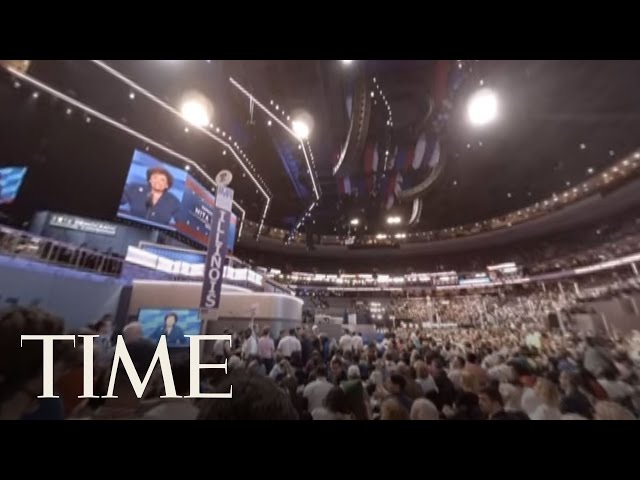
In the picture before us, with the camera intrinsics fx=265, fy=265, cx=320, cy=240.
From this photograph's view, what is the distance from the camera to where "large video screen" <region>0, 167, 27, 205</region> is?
911 cm

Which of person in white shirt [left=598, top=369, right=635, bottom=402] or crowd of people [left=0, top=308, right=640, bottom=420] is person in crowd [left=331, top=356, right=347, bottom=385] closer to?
crowd of people [left=0, top=308, right=640, bottom=420]

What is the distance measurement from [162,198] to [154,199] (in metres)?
0.30

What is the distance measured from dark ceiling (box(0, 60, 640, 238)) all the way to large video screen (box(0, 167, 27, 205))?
38cm

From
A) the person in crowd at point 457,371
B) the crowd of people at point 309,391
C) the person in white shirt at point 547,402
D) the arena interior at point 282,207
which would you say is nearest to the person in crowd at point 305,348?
the arena interior at point 282,207

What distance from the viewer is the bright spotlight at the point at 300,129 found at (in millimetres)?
8703

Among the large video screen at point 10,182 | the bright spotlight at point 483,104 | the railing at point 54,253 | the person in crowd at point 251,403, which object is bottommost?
the person in crowd at point 251,403

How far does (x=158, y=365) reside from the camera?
2.60m

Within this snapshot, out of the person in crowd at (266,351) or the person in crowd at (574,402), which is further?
the person in crowd at (266,351)

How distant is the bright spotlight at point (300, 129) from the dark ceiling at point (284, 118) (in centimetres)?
33

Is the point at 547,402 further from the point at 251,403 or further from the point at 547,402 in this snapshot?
the point at 251,403

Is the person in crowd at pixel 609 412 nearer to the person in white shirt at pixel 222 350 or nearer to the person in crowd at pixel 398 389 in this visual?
the person in crowd at pixel 398 389

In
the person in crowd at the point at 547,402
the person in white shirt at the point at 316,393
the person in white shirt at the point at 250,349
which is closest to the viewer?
the person in crowd at the point at 547,402
